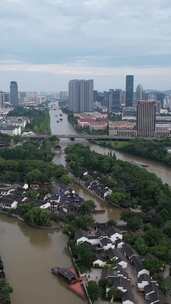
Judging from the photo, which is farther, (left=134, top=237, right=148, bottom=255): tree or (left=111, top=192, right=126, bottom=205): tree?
(left=111, top=192, right=126, bottom=205): tree

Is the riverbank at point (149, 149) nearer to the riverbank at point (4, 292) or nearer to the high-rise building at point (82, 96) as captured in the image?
the riverbank at point (4, 292)

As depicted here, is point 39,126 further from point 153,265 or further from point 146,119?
point 153,265

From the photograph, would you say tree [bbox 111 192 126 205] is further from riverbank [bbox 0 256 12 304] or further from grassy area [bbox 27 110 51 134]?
grassy area [bbox 27 110 51 134]

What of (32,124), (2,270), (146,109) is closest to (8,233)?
(2,270)

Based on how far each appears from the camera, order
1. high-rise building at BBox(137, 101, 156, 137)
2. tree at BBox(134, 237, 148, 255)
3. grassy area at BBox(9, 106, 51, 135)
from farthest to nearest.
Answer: grassy area at BBox(9, 106, 51, 135) → high-rise building at BBox(137, 101, 156, 137) → tree at BBox(134, 237, 148, 255)

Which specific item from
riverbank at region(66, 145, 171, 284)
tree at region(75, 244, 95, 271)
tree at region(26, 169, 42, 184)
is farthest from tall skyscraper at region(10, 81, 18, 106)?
tree at region(75, 244, 95, 271)

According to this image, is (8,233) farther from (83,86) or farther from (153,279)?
(83,86)
